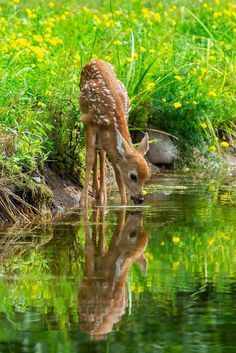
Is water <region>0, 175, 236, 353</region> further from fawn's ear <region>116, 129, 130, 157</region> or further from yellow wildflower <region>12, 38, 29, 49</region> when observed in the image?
yellow wildflower <region>12, 38, 29, 49</region>

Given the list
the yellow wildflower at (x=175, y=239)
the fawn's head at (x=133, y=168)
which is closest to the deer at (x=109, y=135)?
the fawn's head at (x=133, y=168)

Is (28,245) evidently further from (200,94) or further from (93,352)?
(200,94)

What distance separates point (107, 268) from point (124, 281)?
51 cm

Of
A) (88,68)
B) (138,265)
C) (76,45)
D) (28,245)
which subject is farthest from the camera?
(76,45)

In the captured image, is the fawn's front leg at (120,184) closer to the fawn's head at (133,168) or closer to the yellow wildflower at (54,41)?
the fawn's head at (133,168)

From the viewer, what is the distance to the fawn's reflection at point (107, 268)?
8.42 m

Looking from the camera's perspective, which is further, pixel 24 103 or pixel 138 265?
pixel 24 103

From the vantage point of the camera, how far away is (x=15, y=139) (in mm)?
12805

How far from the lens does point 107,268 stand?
10.1 metres

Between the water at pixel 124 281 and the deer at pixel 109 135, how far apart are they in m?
0.32

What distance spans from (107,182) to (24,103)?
6.59ft

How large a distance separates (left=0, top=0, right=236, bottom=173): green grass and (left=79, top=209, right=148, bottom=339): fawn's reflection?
1188mm

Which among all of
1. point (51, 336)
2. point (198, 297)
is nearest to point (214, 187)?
point (198, 297)

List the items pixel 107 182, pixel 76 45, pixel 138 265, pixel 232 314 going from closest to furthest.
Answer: pixel 232 314, pixel 138 265, pixel 107 182, pixel 76 45
